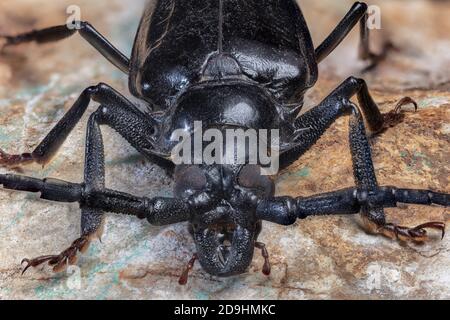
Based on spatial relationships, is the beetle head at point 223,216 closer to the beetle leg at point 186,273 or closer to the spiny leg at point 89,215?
the beetle leg at point 186,273

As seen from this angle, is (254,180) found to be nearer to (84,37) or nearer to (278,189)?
(278,189)

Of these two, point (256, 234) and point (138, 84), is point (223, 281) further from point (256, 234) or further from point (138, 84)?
point (138, 84)

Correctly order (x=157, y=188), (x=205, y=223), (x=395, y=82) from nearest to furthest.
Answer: (x=205, y=223), (x=157, y=188), (x=395, y=82)

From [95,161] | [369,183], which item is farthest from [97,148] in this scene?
[369,183]

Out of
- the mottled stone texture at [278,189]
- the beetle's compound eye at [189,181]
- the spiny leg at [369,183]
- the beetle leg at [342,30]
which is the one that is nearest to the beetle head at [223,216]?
the beetle's compound eye at [189,181]

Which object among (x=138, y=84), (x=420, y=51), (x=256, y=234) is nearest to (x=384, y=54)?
(x=420, y=51)

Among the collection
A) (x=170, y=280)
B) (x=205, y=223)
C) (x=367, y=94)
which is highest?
(x=367, y=94)

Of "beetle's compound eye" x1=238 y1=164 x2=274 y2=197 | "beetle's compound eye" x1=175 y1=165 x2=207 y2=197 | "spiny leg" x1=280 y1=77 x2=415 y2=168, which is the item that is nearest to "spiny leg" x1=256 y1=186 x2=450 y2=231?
"beetle's compound eye" x1=238 y1=164 x2=274 y2=197
